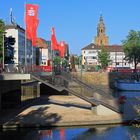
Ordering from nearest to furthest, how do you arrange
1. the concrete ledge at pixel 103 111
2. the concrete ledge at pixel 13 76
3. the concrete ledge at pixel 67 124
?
the concrete ledge at pixel 67 124
the concrete ledge at pixel 13 76
the concrete ledge at pixel 103 111

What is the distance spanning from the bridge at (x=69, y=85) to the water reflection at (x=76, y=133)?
569 cm

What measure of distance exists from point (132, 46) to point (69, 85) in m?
111

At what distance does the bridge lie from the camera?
51.2 metres

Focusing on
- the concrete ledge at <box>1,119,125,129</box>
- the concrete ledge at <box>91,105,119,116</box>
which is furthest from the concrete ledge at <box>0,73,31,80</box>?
the concrete ledge at <box>91,105,119,116</box>

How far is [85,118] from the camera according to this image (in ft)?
161

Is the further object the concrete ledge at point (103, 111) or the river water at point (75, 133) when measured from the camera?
the concrete ledge at point (103, 111)

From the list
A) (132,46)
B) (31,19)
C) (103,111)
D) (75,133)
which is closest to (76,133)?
(75,133)

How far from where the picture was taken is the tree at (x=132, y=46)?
536 feet

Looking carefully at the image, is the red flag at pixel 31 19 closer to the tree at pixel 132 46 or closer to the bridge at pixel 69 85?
the bridge at pixel 69 85

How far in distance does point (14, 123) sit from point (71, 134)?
6.78 metres

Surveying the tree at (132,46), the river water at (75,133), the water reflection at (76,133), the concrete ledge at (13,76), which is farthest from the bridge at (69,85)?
the tree at (132,46)

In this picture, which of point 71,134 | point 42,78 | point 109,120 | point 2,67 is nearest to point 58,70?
point 42,78

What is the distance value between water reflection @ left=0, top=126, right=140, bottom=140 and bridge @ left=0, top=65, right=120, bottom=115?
5687 mm

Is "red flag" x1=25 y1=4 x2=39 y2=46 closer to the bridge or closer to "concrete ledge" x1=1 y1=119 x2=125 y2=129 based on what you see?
the bridge
